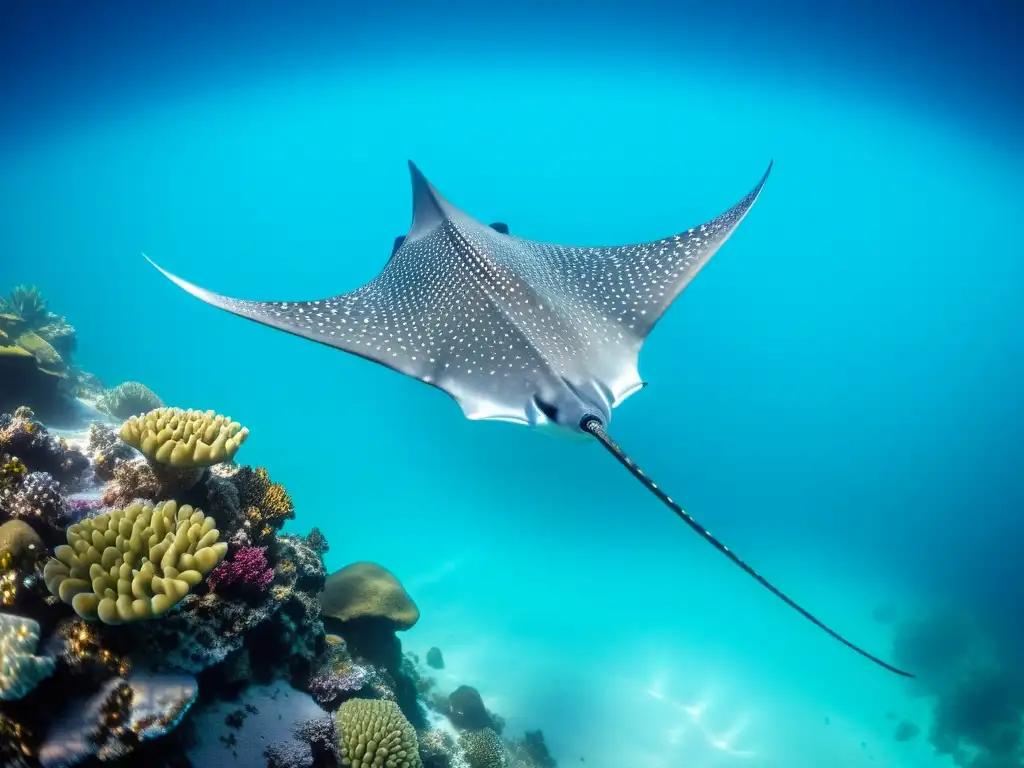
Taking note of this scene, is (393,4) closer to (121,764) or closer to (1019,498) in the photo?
(121,764)

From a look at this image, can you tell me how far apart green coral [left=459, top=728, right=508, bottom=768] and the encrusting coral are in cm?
676

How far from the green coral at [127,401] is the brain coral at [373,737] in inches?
353

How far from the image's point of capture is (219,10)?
23.0 metres

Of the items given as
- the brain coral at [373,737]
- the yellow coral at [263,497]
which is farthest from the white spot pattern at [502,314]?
the brain coral at [373,737]

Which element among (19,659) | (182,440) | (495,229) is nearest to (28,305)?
(495,229)

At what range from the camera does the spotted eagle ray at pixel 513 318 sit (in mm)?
4141

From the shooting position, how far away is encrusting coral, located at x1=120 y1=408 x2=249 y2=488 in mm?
4070

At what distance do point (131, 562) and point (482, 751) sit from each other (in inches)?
283

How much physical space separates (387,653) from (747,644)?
22072mm

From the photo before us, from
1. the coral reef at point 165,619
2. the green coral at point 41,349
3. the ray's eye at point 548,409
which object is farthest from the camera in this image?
the green coral at point 41,349

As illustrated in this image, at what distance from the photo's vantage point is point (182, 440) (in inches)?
162

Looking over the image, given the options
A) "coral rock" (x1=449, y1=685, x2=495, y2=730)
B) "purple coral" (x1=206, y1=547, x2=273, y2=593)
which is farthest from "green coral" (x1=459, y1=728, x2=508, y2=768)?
"purple coral" (x1=206, y1=547, x2=273, y2=593)

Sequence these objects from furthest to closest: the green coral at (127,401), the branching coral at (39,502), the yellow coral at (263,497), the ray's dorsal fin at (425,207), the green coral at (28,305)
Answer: the green coral at (28,305) < the green coral at (127,401) < the ray's dorsal fin at (425,207) < the yellow coral at (263,497) < the branching coral at (39,502)

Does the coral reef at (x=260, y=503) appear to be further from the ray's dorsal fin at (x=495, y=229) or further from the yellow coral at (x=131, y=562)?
the ray's dorsal fin at (x=495, y=229)
